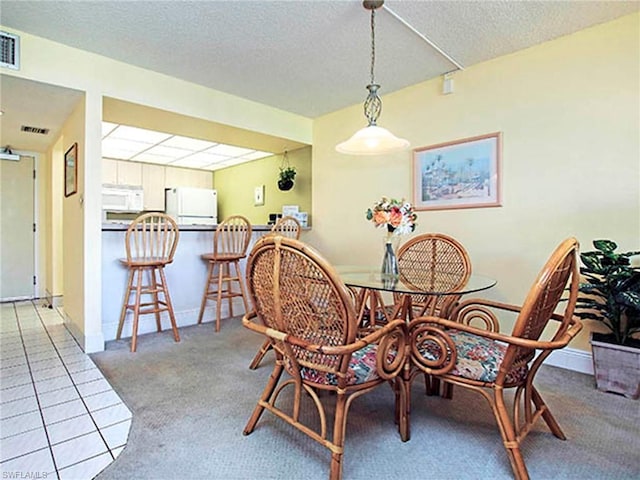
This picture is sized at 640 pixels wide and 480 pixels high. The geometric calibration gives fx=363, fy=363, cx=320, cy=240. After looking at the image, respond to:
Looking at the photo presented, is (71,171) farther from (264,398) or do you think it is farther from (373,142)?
(264,398)

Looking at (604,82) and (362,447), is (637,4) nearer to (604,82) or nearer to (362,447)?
(604,82)

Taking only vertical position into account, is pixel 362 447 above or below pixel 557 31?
below

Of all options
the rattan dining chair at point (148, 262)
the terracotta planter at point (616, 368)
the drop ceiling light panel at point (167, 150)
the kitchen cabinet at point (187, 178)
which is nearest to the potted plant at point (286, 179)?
the drop ceiling light panel at point (167, 150)

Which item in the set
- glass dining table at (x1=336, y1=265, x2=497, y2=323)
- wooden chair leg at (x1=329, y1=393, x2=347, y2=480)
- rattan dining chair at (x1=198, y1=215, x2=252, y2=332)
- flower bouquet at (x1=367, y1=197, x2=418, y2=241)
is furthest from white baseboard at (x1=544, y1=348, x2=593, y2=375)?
rattan dining chair at (x1=198, y1=215, x2=252, y2=332)

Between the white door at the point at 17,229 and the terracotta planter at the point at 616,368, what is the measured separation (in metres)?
6.26

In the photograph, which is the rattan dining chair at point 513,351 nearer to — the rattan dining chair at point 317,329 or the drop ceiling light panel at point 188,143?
the rattan dining chair at point 317,329

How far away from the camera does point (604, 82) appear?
2447 mm

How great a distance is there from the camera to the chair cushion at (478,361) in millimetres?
1463

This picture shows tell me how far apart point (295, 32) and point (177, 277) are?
8.30 feet

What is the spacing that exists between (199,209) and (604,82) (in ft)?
17.6

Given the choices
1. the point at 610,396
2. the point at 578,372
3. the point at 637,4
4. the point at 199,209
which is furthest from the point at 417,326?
the point at 199,209

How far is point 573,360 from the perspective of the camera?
102 inches

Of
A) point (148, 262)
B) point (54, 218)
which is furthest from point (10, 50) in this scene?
point (54, 218)

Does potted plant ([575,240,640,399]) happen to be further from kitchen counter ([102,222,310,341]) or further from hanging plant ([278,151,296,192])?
hanging plant ([278,151,296,192])
